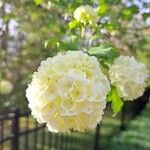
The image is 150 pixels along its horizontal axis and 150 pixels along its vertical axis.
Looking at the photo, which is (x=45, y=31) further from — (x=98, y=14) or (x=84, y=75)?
(x=84, y=75)

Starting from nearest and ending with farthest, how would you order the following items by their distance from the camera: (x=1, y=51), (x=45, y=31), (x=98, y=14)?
(x=98, y=14) < (x=1, y=51) < (x=45, y=31)

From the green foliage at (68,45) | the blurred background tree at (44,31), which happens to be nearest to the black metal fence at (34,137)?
the blurred background tree at (44,31)

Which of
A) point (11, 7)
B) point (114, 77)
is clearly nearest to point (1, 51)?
point (11, 7)

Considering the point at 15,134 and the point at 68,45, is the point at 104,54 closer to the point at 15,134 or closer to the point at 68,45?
the point at 68,45

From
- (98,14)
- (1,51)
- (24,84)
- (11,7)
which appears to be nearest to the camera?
(98,14)

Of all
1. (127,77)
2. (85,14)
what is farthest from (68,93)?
(85,14)

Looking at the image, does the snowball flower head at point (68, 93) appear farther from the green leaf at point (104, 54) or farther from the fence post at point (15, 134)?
the fence post at point (15, 134)
